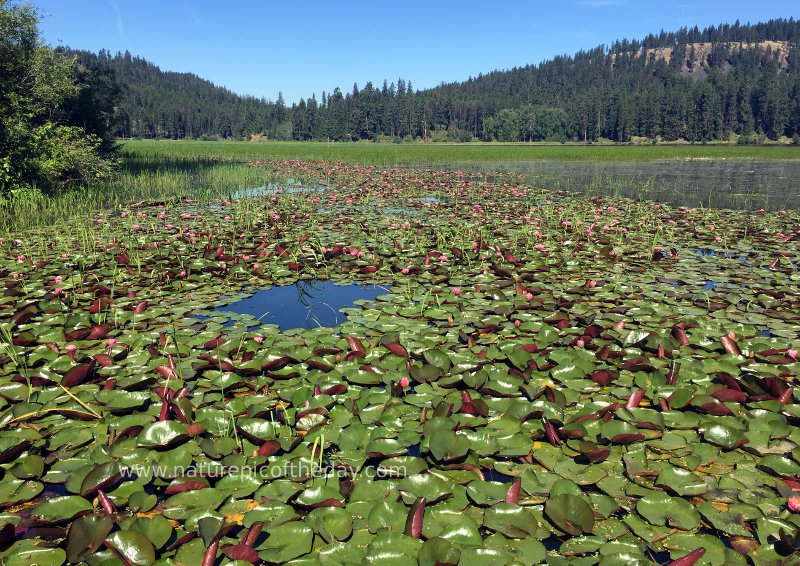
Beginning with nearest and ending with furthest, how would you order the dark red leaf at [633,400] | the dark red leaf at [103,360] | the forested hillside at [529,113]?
the dark red leaf at [633,400], the dark red leaf at [103,360], the forested hillside at [529,113]

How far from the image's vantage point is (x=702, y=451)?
8.73 ft

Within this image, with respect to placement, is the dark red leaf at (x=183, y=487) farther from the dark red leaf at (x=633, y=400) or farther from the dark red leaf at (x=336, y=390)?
the dark red leaf at (x=633, y=400)

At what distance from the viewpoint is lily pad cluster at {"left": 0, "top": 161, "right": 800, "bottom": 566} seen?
206 cm

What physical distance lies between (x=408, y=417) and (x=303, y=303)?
9.08ft

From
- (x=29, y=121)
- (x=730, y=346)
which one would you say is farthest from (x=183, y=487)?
(x=29, y=121)

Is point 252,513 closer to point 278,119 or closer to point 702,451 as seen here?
point 702,451

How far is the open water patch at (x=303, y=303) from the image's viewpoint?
490 centimetres

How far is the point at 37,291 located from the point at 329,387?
4.17 meters

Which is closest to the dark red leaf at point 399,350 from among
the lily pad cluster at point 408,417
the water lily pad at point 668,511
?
the lily pad cluster at point 408,417

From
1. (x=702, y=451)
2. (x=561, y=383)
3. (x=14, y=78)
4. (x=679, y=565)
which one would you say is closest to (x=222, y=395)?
(x=561, y=383)

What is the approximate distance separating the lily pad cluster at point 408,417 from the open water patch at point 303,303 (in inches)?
7.3

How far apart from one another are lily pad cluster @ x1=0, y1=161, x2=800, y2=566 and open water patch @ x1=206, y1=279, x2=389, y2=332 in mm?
185

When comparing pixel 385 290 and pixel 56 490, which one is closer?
pixel 56 490

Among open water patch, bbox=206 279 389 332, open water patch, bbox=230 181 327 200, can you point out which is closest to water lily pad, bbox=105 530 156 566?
open water patch, bbox=206 279 389 332
